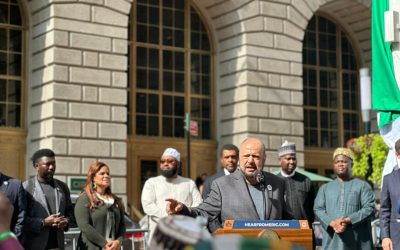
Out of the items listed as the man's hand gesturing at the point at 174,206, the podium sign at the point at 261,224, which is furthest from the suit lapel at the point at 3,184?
the podium sign at the point at 261,224

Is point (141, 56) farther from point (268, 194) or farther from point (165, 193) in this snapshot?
point (268, 194)

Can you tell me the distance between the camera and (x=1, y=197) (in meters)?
5.14

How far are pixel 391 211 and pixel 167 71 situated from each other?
47.9 feet

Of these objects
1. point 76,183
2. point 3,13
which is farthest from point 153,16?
point 76,183

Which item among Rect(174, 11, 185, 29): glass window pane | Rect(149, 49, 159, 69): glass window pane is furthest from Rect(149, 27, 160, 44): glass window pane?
Rect(174, 11, 185, 29): glass window pane

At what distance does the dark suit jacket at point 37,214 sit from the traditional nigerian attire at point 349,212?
3.27 metres

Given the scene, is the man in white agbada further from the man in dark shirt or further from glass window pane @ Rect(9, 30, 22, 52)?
glass window pane @ Rect(9, 30, 22, 52)

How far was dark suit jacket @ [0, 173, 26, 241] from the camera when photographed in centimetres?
884

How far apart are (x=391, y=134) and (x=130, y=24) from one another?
1418 centimetres

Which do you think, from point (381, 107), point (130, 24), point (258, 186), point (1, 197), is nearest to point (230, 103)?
point (130, 24)

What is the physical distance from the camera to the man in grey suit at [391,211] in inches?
341

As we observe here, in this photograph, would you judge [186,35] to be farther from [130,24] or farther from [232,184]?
[232,184]

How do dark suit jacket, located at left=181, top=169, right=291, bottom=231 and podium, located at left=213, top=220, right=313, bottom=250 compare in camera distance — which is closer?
podium, located at left=213, top=220, right=313, bottom=250

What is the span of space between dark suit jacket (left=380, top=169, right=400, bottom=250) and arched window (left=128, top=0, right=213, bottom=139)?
45.8 feet
